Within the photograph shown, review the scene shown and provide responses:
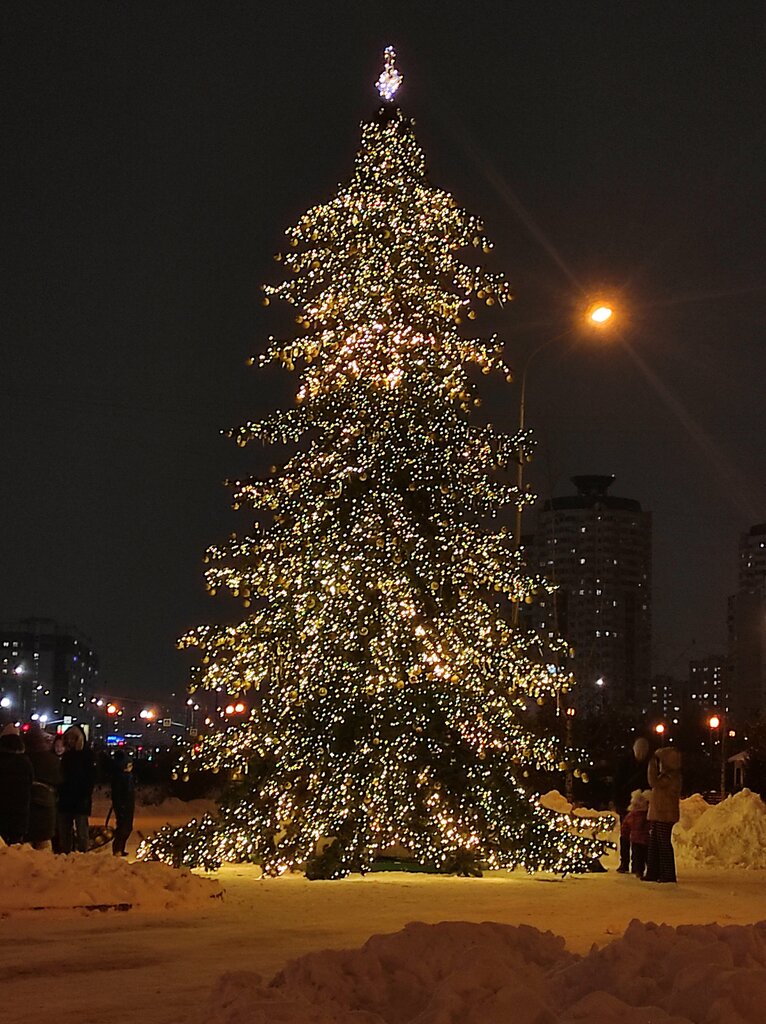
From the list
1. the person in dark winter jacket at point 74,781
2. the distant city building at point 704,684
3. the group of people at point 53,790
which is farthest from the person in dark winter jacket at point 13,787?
the distant city building at point 704,684

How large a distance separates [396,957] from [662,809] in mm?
10601

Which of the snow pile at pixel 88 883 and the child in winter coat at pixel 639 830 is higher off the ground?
the child in winter coat at pixel 639 830

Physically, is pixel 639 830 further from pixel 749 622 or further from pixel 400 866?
pixel 749 622

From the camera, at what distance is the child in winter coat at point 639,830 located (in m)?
18.3

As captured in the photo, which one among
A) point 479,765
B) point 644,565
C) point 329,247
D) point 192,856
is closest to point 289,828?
point 192,856

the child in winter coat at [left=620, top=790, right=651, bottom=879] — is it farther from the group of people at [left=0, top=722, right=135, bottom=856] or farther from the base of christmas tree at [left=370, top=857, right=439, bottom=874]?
the group of people at [left=0, top=722, right=135, bottom=856]

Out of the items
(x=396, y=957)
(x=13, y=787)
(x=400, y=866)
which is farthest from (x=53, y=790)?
(x=396, y=957)

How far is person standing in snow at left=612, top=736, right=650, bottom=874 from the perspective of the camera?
1841cm

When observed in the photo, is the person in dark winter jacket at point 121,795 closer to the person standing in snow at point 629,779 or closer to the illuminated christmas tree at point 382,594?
the illuminated christmas tree at point 382,594

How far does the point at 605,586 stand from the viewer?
7475 centimetres

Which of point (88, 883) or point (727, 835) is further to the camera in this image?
point (727, 835)

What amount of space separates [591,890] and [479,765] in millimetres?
2505

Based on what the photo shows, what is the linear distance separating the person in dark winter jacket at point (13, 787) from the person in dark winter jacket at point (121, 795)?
5.61 m

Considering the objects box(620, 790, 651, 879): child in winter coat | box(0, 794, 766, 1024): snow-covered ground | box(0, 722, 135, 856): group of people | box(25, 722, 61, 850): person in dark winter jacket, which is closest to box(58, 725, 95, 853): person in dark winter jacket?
box(0, 722, 135, 856): group of people
